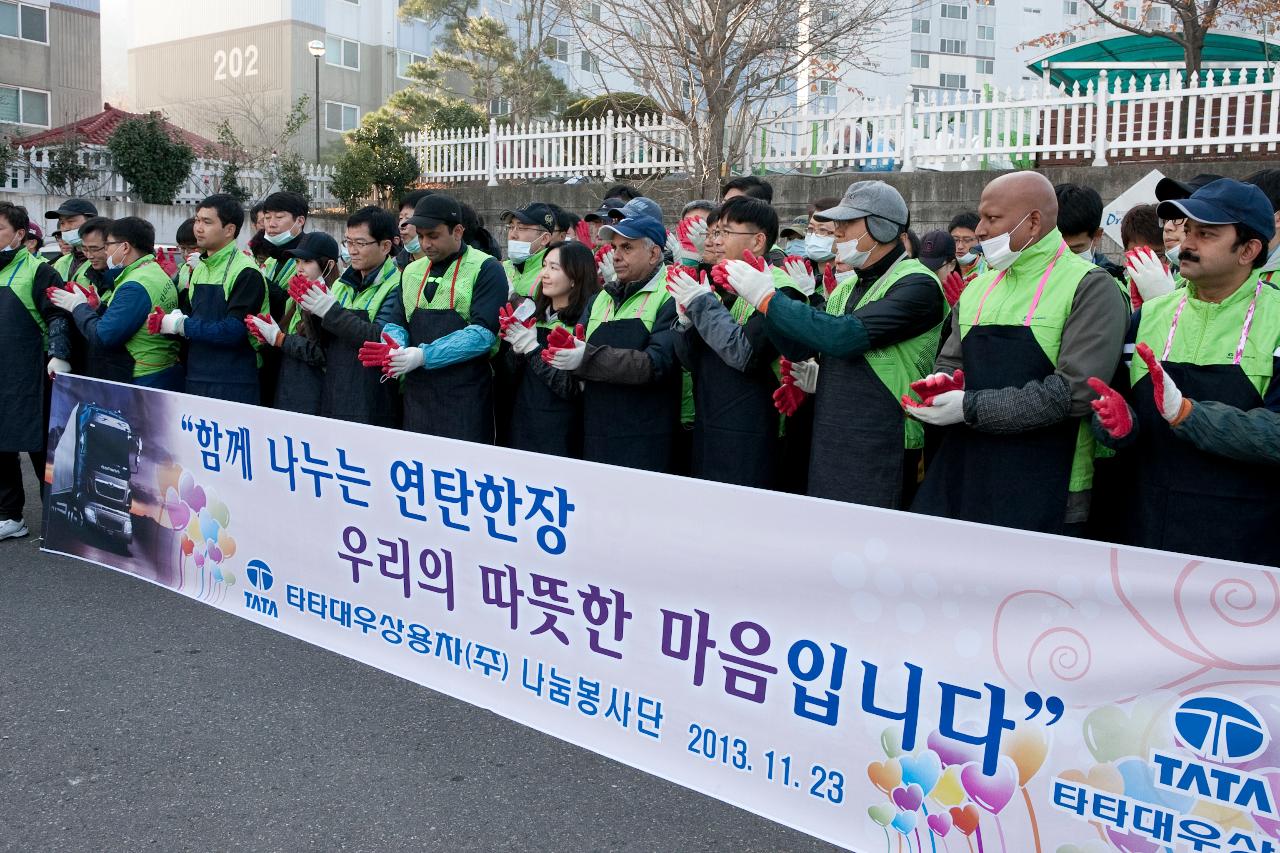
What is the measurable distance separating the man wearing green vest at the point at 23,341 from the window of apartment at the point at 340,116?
116 ft

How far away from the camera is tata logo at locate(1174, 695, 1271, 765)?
2.36 m

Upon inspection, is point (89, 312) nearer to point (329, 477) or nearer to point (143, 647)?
point (143, 647)

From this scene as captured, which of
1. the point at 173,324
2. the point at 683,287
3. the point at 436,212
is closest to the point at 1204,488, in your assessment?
the point at 683,287

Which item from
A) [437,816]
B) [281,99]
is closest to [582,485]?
[437,816]

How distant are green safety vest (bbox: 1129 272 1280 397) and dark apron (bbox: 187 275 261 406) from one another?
4.66 m

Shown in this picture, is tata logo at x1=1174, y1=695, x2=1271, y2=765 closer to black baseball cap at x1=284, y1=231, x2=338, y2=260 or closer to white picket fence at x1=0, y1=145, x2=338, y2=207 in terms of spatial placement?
black baseball cap at x1=284, y1=231, x2=338, y2=260

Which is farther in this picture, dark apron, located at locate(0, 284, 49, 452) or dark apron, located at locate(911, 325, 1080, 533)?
dark apron, located at locate(0, 284, 49, 452)

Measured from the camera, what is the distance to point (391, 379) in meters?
5.91

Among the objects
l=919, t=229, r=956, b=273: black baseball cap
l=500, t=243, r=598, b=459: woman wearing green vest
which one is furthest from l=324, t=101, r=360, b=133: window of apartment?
l=500, t=243, r=598, b=459: woman wearing green vest

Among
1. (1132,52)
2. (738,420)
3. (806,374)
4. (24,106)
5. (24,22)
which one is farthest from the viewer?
(24,106)

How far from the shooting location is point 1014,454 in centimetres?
372

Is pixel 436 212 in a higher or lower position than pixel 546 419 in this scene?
higher

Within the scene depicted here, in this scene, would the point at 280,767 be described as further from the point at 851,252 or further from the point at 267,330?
the point at 267,330

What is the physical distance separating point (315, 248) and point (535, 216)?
1.23m
